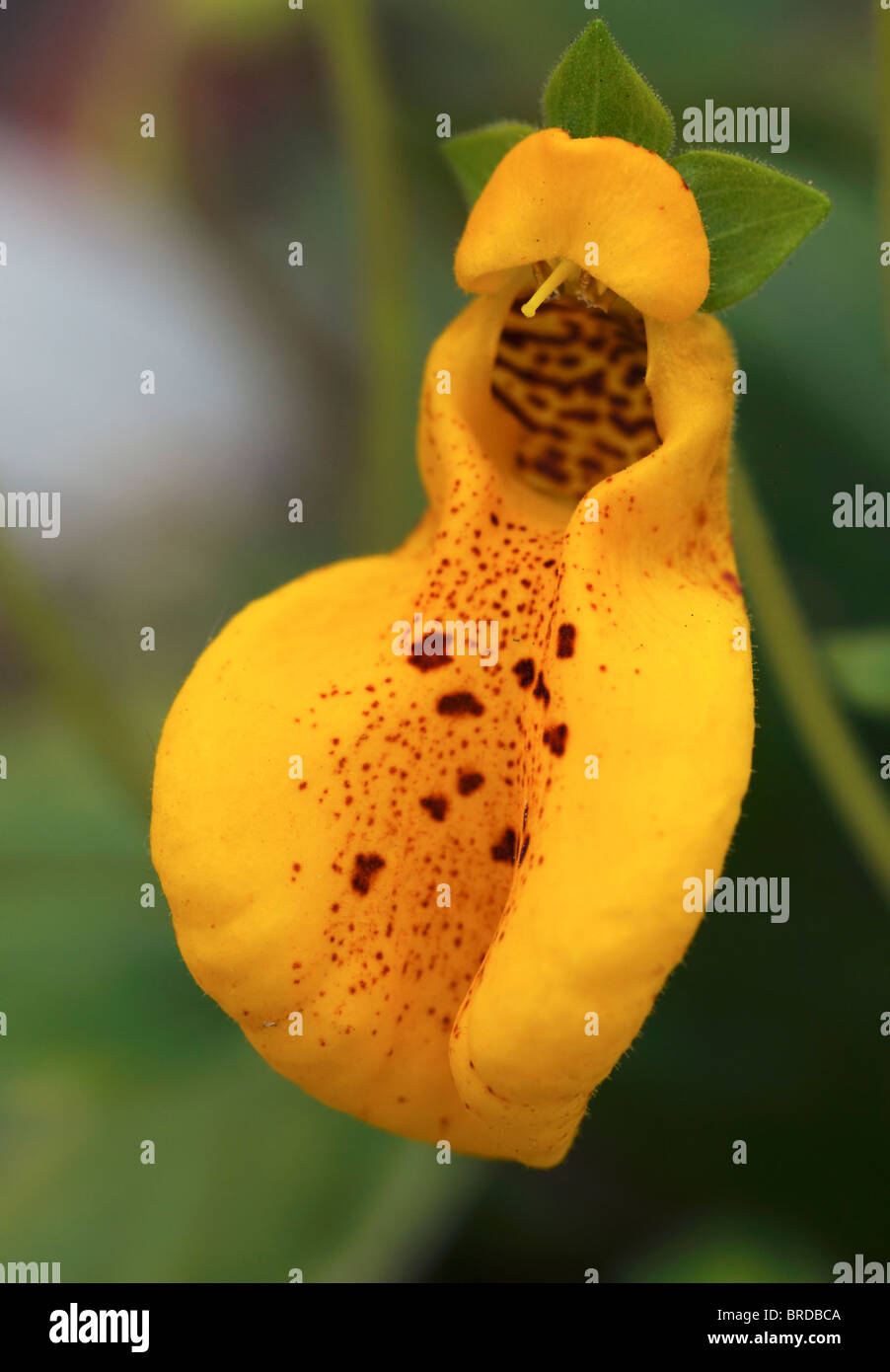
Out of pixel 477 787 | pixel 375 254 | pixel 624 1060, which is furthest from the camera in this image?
pixel 375 254

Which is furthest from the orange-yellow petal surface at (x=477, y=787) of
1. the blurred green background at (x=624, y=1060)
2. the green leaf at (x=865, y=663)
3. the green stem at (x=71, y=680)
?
the green stem at (x=71, y=680)

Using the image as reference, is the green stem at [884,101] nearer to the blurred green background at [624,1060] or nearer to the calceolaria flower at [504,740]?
the blurred green background at [624,1060]

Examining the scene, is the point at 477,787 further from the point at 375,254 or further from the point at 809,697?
the point at 375,254

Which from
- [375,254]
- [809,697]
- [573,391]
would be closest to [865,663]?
[809,697]

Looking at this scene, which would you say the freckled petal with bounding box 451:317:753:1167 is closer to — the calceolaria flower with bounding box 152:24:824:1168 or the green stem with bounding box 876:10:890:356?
the calceolaria flower with bounding box 152:24:824:1168

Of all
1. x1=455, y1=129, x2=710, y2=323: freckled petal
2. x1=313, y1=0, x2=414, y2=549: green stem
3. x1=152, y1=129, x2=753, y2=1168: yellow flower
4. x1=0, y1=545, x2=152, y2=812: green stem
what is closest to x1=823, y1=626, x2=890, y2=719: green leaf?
x1=152, y1=129, x2=753, y2=1168: yellow flower

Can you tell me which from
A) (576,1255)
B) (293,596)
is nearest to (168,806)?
(293,596)

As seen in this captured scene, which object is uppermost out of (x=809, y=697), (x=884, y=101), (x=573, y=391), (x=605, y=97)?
(x=884, y=101)
